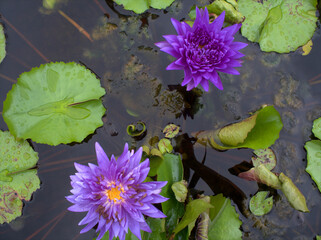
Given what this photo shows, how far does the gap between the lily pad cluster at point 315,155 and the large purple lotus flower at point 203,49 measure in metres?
1.07

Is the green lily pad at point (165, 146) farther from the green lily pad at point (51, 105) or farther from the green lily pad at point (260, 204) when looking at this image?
the green lily pad at point (260, 204)

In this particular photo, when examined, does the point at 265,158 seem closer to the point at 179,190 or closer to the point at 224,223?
the point at 224,223

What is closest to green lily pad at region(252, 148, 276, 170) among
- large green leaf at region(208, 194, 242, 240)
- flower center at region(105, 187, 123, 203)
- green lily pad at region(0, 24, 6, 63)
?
large green leaf at region(208, 194, 242, 240)

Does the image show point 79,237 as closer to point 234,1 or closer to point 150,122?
point 150,122

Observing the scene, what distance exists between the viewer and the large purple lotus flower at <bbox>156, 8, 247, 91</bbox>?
1.84 m

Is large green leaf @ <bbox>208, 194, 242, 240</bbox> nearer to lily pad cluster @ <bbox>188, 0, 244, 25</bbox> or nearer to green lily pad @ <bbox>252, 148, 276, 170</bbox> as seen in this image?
green lily pad @ <bbox>252, 148, 276, 170</bbox>

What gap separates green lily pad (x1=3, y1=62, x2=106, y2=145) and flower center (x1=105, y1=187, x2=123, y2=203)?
0.67 meters

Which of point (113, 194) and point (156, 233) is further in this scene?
point (156, 233)

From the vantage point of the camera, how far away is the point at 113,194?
1.64m

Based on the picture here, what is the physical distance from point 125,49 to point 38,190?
60.3 inches

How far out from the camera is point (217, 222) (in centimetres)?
211

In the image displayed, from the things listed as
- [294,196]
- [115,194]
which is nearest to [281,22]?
[294,196]

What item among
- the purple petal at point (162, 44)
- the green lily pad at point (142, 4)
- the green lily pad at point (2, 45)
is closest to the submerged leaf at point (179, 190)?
the purple petal at point (162, 44)

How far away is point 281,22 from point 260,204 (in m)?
1.67
